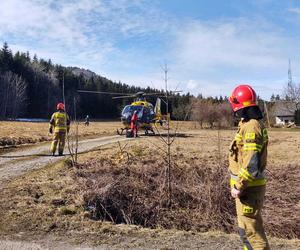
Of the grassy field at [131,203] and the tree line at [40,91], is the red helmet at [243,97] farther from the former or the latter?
the tree line at [40,91]

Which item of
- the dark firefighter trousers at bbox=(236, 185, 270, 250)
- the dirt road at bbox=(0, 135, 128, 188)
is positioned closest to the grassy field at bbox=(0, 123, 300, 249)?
the dirt road at bbox=(0, 135, 128, 188)

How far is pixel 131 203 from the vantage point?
31.7 ft

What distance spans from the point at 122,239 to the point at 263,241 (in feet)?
8.29

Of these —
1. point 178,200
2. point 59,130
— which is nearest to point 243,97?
point 178,200

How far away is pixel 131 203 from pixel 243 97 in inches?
214

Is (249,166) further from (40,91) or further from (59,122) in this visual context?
(40,91)

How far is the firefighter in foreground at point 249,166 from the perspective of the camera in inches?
187

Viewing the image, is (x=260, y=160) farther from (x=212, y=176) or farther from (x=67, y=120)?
(x=67, y=120)

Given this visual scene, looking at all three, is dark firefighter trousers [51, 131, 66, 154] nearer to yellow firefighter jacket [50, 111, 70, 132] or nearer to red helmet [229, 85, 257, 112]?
yellow firefighter jacket [50, 111, 70, 132]

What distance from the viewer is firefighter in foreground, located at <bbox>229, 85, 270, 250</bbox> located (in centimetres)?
476

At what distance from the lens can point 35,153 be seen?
1650cm

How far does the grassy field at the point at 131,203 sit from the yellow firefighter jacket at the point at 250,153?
6.62 ft

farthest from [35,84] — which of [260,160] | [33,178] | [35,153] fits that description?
[260,160]

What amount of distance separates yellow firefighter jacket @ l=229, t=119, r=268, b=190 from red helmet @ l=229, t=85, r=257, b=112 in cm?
21
